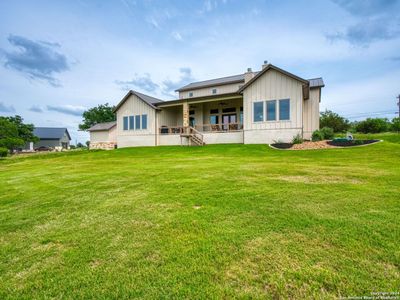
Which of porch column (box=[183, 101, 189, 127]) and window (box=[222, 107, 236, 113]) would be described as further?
window (box=[222, 107, 236, 113])

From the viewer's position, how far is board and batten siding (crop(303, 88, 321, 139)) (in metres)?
17.3

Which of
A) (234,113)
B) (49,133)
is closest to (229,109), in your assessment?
(234,113)

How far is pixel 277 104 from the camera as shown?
52.2 ft

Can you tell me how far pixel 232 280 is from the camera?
5.97 feet

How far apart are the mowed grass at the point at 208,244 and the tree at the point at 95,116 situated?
55.8 m

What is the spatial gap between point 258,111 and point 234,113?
5330mm

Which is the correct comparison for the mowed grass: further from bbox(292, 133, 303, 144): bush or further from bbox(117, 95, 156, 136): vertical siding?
bbox(117, 95, 156, 136): vertical siding

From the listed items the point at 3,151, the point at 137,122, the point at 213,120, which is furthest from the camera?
the point at 213,120

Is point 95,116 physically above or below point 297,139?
above

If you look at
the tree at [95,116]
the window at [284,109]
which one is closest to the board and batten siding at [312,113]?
the window at [284,109]

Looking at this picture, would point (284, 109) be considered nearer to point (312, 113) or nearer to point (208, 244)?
point (312, 113)

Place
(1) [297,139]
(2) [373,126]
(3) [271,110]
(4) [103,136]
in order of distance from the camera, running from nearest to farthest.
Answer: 1. (1) [297,139]
2. (3) [271,110]
3. (4) [103,136]
4. (2) [373,126]

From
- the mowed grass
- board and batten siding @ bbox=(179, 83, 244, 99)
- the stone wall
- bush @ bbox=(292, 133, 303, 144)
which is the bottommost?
the mowed grass

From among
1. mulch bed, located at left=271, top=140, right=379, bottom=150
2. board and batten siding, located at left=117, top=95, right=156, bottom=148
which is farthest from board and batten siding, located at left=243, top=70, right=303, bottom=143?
board and batten siding, located at left=117, top=95, right=156, bottom=148
